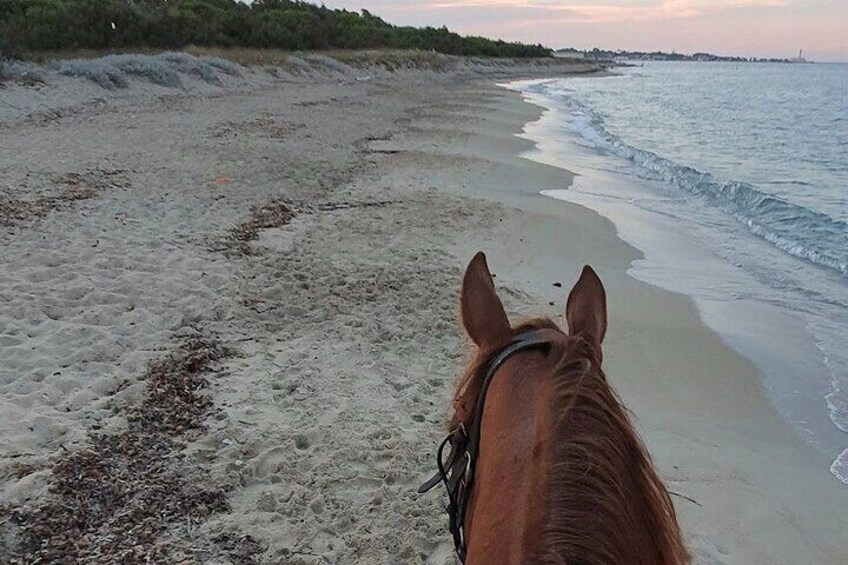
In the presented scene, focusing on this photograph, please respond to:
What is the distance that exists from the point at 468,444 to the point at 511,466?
0.88ft

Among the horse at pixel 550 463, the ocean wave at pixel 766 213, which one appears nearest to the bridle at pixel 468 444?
the horse at pixel 550 463

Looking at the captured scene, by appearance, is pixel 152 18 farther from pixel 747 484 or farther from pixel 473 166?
pixel 747 484

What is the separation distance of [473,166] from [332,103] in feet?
36.0

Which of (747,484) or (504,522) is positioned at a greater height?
(504,522)

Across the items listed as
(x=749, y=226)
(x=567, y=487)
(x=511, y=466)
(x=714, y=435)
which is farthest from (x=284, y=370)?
(x=749, y=226)

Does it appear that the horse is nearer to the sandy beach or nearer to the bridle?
the bridle

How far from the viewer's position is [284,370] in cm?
507

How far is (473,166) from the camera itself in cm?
1448

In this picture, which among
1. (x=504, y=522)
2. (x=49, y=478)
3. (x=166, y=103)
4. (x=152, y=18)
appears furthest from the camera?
(x=152, y=18)

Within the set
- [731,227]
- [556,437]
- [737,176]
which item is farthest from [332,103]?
[556,437]

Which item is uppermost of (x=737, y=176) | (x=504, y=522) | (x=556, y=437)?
(x=556, y=437)

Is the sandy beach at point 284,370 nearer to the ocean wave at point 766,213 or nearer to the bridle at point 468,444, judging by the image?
the bridle at point 468,444

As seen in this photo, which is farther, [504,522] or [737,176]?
[737,176]

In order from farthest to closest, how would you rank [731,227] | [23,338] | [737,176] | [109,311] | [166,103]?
1. [166,103]
2. [737,176]
3. [731,227]
4. [109,311]
5. [23,338]
